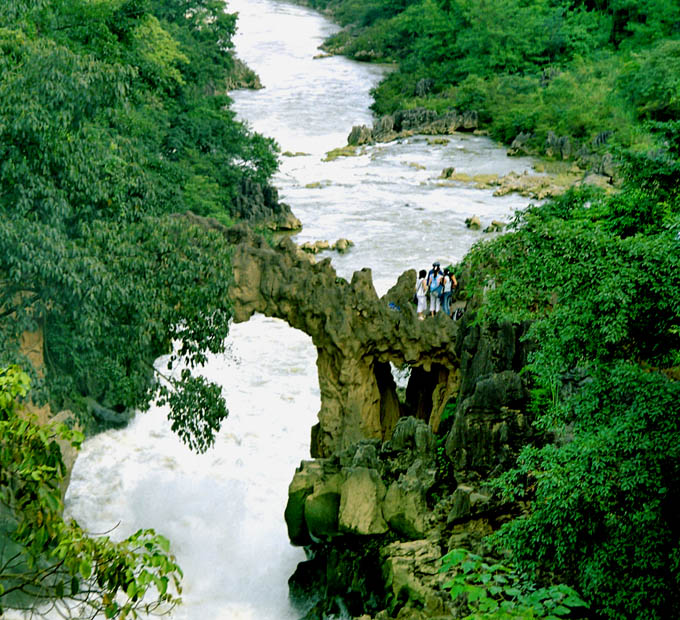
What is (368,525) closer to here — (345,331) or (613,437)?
(345,331)

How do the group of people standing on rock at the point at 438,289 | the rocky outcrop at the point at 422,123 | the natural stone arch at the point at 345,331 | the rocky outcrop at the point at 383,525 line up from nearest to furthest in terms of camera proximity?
the rocky outcrop at the point at 383,525 < the natural stone arch at the point at 345,331 < the group of people standing on rock at the point at 438,289 < the rocky outcrop at the point at 422,123

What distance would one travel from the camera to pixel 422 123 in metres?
47.0

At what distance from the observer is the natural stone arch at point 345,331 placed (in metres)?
14.6

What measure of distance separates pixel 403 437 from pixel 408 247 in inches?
645

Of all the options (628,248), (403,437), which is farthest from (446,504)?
(628,248)

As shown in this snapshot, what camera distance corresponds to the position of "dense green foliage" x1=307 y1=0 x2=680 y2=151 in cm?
4300

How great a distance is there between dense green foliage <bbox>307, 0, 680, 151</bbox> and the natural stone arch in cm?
2775

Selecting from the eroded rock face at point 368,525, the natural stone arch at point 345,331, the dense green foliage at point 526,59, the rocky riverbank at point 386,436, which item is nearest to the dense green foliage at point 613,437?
the rocky riverbank at point 386,436

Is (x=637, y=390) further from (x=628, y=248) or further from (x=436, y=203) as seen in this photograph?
(x=436, y=203)

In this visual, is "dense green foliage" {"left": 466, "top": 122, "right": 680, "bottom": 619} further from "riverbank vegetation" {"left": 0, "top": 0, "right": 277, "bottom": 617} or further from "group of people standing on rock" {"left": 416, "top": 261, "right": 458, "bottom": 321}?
"group of people standing on rock" {"left": 416, "top": 261, "right": 458, "bottom": 321}

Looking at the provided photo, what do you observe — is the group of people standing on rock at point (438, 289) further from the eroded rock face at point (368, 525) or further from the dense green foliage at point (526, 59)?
the dense green foliage at point (526, 59)

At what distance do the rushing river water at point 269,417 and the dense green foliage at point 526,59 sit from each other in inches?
133

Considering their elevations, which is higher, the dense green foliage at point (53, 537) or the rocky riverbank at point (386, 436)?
the dense green foliage at point (53, 537)

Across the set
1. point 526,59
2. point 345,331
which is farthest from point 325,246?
point 526,59
